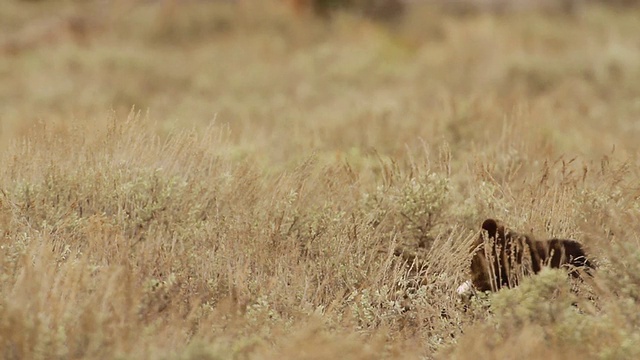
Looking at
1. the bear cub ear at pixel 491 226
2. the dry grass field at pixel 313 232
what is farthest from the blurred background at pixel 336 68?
the bear cub ear at pixel 491 226

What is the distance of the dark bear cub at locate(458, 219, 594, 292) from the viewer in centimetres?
433

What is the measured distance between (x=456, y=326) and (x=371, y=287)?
50 centimetres

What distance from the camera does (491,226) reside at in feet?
15.0

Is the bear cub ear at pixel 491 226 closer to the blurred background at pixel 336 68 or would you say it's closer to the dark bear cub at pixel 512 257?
the dark bear cub at pixel 512 257

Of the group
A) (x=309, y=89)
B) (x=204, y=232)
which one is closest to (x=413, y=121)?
(x=309, y=89)

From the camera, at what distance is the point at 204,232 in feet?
15.6

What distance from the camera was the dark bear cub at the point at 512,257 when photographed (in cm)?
433

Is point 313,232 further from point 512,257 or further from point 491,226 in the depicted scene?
point 512,257

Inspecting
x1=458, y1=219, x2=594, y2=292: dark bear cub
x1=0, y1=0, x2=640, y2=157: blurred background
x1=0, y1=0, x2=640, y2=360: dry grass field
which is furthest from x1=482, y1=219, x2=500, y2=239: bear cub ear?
x1=0, y1=0, x2=640, y2=157: blurred background

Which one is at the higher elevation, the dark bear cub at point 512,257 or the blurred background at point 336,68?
the dark bear cub at point 512,257

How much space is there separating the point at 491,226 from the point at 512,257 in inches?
14.1

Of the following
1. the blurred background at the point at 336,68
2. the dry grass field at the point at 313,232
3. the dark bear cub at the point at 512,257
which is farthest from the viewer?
the blurred background at the point at 336,68

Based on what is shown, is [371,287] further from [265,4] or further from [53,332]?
[265,4]

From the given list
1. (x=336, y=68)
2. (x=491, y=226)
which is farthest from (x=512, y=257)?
(x=336, y=68)
